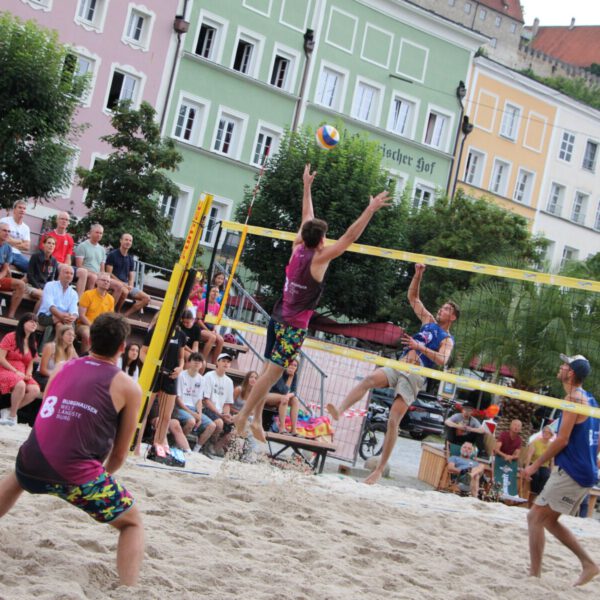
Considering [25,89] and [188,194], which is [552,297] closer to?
[25,89]

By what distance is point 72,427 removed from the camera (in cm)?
486

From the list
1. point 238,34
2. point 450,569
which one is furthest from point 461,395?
point 450,569

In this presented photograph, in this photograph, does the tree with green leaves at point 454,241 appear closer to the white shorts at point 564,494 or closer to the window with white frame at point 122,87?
the window with white frame at point 122,87

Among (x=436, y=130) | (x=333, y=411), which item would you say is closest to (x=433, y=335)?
(x=333, y=411)

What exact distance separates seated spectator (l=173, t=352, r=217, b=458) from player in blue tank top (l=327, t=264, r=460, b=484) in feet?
9.46

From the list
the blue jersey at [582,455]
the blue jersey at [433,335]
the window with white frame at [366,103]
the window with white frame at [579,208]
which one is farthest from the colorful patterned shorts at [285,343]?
the window with white frame at [579,208]

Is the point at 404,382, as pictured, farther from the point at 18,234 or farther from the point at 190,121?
the point at 190,121

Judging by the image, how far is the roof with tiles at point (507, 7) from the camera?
70062 millimetres

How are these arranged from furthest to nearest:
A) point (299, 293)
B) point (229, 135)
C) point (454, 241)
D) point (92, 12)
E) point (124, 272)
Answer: point (229, 135) < point (454, 241) < point (92, 12) < point (124, 272) < point (299, 293)

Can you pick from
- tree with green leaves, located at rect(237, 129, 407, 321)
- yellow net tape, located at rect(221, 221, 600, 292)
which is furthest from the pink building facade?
yellow net tape, located at rect(221, 221, 600, 292)

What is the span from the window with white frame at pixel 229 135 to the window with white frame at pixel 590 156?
56.2 feet

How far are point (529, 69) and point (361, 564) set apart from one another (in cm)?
6833

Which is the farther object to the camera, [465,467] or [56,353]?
[465,467]

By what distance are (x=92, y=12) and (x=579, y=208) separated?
74.2ft
